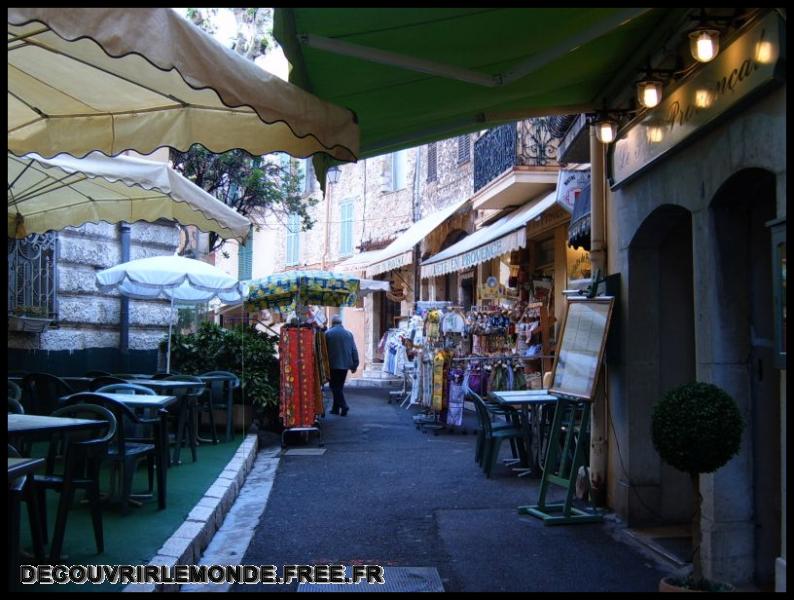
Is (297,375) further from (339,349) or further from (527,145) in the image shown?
(527,145)

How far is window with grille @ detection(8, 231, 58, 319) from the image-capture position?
9781 millimetres

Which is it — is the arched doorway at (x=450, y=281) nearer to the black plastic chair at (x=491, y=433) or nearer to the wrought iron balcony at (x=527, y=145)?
the wrought iron balcony at (x=527, y=145)

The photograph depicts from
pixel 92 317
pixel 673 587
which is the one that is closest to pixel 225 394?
pixel 92 317

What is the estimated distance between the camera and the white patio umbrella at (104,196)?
261 inches

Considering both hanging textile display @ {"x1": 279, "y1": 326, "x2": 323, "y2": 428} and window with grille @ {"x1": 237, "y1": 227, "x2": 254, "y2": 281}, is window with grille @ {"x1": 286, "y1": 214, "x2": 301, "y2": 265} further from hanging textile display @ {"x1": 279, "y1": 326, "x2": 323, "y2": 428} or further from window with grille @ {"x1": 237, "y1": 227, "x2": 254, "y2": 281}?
hanging textile display @ {"x1": 279, "y1": 326, "x2": 323, "y2": 428}

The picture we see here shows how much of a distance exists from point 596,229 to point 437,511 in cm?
310

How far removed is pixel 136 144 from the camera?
534 cm

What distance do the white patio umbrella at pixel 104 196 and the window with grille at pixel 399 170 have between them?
17338 mm

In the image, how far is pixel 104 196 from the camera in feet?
Result: 25.7

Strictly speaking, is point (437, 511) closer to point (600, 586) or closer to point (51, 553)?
point (600, 586)

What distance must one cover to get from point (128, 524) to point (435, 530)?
2497 mm

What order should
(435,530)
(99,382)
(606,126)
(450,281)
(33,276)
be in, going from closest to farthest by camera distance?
(435,530), (606,126), (99,382), (33,276), (450,281)

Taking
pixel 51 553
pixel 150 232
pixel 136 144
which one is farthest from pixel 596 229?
pixel 150 232

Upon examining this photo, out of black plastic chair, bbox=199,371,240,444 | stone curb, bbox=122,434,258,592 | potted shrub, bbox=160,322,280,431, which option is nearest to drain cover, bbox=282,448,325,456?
black plastic chair, bbox=199,371,240,444
